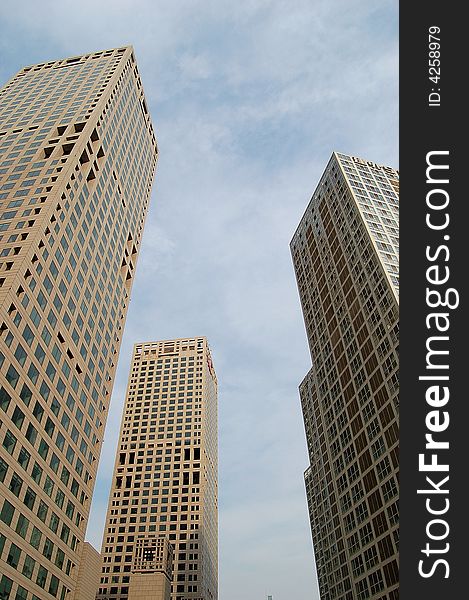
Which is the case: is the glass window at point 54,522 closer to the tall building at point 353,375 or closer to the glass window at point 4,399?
the glass window at point 4,399

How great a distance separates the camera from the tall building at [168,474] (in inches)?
5261

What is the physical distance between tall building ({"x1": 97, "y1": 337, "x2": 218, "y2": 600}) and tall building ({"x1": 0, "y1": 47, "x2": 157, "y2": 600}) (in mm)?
62546

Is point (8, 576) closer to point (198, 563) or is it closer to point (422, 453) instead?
point (422, 453)

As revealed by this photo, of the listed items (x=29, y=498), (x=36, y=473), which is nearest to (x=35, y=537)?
(x=29, y=498)

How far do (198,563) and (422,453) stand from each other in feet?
448

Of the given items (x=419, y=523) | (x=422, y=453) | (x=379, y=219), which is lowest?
(x=419, y=523)

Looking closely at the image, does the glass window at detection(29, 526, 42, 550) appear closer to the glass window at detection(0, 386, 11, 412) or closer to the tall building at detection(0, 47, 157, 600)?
the tall building at detection(0, 47, 157, 600)

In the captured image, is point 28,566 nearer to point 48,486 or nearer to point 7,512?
point 7,512

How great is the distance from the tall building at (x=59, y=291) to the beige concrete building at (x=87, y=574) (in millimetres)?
1361

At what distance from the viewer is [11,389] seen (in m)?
53.5

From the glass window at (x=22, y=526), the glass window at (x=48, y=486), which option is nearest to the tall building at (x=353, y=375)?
the glass window at (x=48, y=486)

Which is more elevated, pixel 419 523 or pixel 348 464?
pixel 348 464


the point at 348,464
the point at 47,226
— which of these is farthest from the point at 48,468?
the point at 348,464

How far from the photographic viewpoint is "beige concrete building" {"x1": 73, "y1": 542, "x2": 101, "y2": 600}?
64688mm
